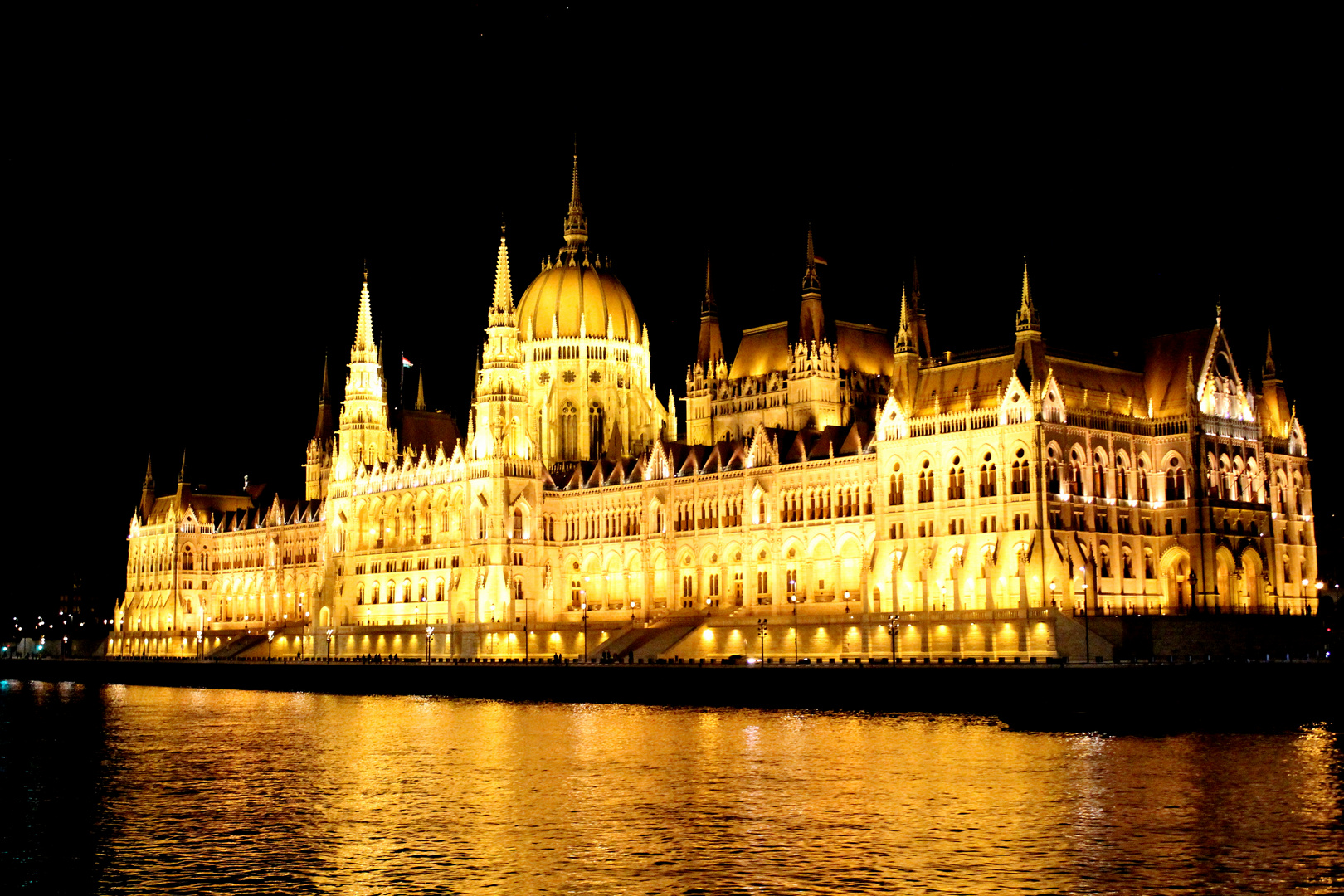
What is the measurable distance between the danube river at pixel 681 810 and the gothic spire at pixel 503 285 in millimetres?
67322

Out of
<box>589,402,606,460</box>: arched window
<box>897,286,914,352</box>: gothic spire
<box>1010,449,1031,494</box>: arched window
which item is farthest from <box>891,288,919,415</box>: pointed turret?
<box>589,402,606,460</box>: arched window

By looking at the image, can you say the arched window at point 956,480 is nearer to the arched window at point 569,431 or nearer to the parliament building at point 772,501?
the parliament building at point 772,501

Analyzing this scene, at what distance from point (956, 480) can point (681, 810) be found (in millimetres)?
57073

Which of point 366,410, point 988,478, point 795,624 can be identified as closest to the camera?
point 988,478

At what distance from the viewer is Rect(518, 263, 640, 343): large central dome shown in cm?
15025

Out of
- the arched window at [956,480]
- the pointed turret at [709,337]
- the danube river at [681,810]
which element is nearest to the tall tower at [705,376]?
the pointed turret at [709,337]

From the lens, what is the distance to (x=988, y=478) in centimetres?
Result: 10631

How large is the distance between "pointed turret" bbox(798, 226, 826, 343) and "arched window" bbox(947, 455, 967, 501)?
2432cm

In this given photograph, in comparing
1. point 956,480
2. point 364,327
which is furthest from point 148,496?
point 956,480

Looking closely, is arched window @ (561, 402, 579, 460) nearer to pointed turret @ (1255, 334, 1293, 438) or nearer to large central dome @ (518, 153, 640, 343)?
large central dome @ (518, 153, 640, 343)

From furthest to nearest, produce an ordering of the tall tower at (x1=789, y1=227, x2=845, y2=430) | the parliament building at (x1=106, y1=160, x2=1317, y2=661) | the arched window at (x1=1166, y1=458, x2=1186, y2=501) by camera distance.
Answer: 1. the tall tower at (x1=789, y1=227, x2=845, y2=430)
2. the arched window at (x1=1166, y1=458, x2=1186, y2=501)
3. the parliament building at (x1=106, y1=160, x2=1317, y2=661)

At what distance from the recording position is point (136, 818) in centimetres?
5381

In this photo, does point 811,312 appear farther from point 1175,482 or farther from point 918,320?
point 1175,482

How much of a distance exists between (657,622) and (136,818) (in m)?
72.3
